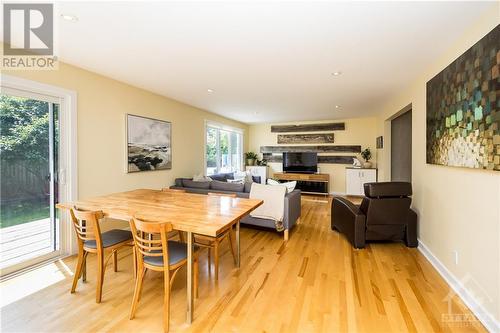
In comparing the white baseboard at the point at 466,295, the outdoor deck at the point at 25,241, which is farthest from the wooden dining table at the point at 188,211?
the white baseboard at the point at 466,295

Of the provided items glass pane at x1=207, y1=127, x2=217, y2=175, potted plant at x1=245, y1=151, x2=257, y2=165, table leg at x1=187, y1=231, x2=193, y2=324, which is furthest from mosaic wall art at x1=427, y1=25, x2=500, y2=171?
potted plant at x1=245, y1=151, x2=257, y2=165

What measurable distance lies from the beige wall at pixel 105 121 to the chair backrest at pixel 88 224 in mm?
1226

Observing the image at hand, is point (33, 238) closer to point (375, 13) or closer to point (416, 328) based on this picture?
point (416, 328)

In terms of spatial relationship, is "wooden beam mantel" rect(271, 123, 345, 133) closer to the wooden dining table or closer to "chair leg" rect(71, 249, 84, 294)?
the wooden dining table

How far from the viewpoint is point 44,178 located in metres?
2.75

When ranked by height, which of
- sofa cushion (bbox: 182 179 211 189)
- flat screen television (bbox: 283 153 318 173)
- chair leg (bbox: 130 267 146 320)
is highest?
flat screen television (bbox: 283 153 318 173)

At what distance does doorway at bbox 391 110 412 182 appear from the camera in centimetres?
439

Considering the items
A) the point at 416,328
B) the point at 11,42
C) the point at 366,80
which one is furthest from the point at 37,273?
the point at 366,80

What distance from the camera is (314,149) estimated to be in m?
7.36

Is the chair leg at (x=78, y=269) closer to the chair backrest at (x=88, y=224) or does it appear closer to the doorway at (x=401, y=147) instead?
the chair backrest at (x=88, y=224)

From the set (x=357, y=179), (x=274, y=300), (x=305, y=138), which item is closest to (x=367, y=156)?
(x=357, y=179)

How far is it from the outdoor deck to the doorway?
5.71 metres

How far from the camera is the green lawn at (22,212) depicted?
245 cm

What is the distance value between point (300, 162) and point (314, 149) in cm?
63
